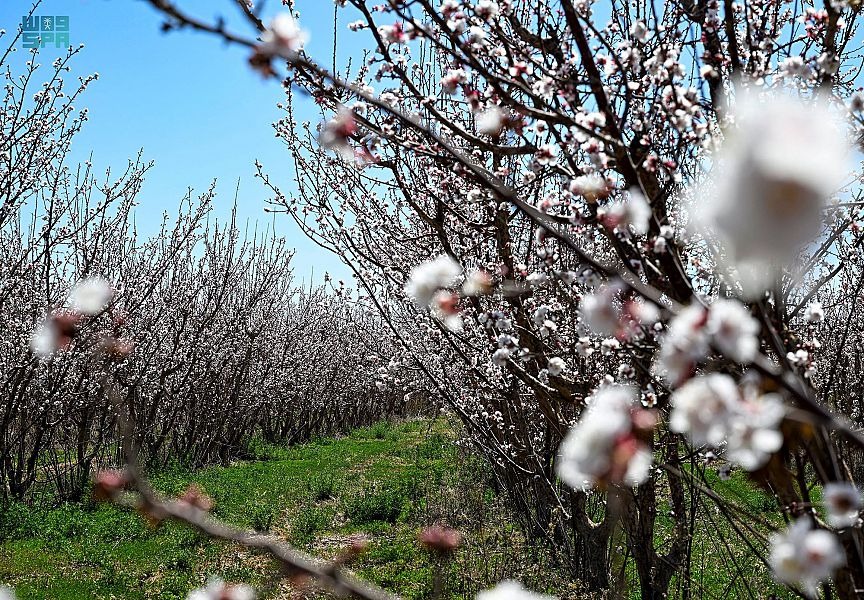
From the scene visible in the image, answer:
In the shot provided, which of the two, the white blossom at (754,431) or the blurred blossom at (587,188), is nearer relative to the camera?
the white blossom at (754,431)

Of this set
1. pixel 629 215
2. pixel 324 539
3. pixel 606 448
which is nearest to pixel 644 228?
pixel 629 215

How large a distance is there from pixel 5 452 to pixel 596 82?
34.6 feet

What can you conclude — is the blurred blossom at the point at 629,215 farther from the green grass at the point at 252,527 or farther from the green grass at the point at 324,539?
the green grass at the point at 252,527

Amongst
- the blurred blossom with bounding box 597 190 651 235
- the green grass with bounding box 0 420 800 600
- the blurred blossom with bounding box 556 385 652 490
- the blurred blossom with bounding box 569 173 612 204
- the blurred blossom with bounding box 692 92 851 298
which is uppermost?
the blurred blossom with bounding box 569 173 612 204

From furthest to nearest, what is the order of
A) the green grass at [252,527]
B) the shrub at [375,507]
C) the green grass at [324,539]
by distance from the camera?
the shrub at [375,507] < the green grass at [252,527] < the green grass at [324,539]

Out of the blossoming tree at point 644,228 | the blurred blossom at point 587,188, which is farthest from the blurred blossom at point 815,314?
the blurred blossom at point 587,188

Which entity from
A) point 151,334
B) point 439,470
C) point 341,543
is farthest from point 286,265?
point 341,543

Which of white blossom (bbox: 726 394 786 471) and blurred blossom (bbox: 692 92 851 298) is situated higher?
blurred blossom (bbox: 692 92 851 298)

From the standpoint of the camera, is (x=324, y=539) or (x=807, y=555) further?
(x=324, y=539)

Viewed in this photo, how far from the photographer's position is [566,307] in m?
3.97

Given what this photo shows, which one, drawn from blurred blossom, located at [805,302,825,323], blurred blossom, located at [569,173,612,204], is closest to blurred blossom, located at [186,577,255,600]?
blurred blossom, located at [569,173,612,204]

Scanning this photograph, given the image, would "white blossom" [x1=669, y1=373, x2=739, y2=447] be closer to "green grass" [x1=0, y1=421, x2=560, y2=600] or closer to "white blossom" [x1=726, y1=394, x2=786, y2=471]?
"white blossom" [x1=726, y1=394, x2=786, y2=471]

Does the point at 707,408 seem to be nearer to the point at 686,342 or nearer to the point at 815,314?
the point at 686,342

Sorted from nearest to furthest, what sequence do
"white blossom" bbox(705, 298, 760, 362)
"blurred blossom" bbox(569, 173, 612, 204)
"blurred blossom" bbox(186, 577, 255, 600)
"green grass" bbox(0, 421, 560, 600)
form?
1. "white blossom" bbox(705, 298, 760, 362)
2. "blurred blossom" bbox(186, 577, 255, 600)
3. "blurred blossom" bbox(569, 173, 612, 204)
4. "green grass" bbox(0, 421, 560, 600)
